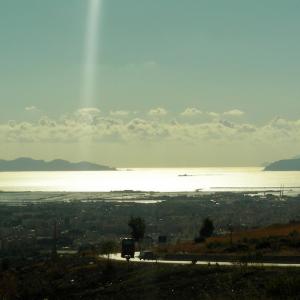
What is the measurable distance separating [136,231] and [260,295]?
35.9 m

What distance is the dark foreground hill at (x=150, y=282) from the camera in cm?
1991

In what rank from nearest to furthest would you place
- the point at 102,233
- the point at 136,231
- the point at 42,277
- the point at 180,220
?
the point at 42,277 → the point at 136,231 → the point at 102,233 → the point at 180,220

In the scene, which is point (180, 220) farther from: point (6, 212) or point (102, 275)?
point (102, 275)

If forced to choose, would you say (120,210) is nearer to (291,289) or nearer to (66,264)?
(66,264)

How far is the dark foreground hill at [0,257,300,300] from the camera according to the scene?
1991 cm

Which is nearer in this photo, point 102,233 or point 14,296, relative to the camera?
point 14,296

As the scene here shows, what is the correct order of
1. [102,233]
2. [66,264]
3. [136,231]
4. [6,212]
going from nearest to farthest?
[66,264], [136,231], [102,233], [6,212]

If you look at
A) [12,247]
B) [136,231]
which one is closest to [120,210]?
[12,247]

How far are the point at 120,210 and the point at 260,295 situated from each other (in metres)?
138

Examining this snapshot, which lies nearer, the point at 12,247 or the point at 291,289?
the point at 291,289

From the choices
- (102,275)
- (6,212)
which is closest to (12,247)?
(102,275)

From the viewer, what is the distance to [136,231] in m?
54.3

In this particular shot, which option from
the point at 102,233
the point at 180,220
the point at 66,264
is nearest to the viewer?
the point at 66,264

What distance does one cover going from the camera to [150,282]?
978 inches
